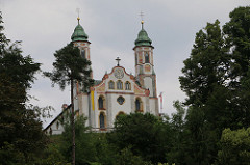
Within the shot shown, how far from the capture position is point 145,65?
73.0 meters

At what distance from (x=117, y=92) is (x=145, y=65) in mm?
7756

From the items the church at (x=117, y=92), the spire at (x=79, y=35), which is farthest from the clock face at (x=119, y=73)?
the spire at (x=79, y=35)

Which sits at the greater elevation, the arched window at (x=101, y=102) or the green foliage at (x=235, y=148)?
the arched window at (x=101, y=102)

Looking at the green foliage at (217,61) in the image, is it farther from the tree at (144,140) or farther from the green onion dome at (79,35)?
the green onion dome at (79,35)

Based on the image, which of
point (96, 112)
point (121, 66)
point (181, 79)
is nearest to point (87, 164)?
point (181, 79)

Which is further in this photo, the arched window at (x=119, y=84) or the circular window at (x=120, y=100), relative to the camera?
the arched window at (x=119, y=84)

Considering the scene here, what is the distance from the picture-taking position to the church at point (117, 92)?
218 feet

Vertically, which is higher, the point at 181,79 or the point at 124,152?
the point at 181,79

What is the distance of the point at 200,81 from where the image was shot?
3988cm

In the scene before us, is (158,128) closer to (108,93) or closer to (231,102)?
(231,102)

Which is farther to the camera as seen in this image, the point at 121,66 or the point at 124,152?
the point at 121,66

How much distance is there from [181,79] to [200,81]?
1.78 meters

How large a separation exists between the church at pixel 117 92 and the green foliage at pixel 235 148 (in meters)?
37.9

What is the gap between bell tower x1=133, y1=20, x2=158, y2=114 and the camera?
238 ft
